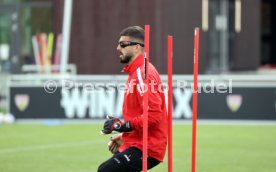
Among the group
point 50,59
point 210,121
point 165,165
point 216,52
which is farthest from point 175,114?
point 216,52

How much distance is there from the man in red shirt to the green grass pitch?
4.92 meters

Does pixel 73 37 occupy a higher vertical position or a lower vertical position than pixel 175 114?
higher

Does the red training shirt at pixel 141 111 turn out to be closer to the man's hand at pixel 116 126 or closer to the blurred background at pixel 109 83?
the man's hand at pixel 116 126

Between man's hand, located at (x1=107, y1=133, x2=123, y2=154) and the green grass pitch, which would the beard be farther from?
the green grass pitch

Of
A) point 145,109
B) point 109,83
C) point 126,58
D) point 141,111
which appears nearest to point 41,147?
point 109,83

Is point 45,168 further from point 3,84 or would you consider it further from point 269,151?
point 3,84

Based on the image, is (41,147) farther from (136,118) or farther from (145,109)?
(145,109)

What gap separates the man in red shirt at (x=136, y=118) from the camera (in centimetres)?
803

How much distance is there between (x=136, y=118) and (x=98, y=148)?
8357 mm

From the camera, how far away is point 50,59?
28.5 m

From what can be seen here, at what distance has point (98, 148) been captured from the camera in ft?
53.5

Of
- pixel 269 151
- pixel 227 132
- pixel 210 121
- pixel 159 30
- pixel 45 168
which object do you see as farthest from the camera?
pixel 159 30

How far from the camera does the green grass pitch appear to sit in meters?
13.6

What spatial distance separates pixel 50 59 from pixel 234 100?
9.76 meters
